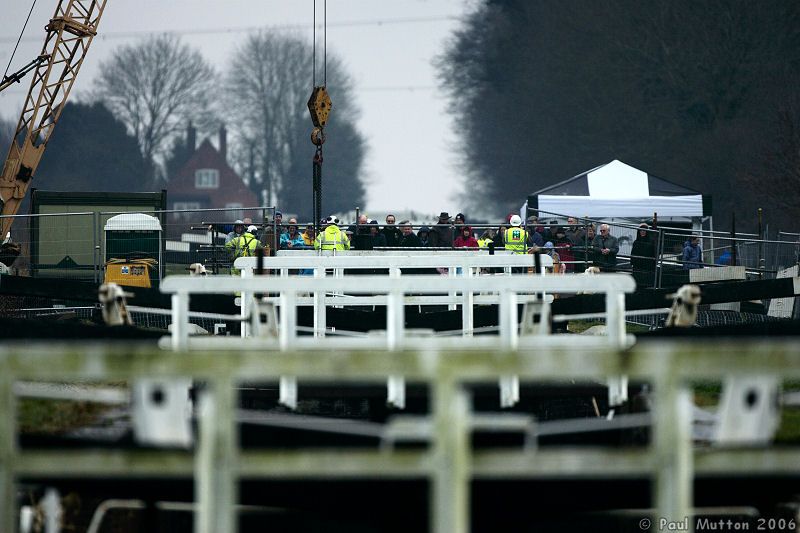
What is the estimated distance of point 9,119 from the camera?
126 m

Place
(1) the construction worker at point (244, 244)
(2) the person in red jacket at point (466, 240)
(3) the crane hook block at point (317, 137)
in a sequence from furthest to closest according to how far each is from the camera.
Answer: (2) the person in red jacket at point (466, 240)
(1) the construction worker at point (244, 244)
(3) the crane hook block at point (317, 137)

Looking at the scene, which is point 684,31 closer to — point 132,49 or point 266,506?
point 266,506

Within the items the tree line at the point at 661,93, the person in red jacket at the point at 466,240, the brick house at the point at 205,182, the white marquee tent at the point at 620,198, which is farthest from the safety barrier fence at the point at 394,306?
the brick house at the point at 205,182

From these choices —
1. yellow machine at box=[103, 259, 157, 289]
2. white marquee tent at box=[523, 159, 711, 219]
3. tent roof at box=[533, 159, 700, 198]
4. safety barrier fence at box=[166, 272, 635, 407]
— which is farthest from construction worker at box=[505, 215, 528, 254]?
safety barrier fence at box=[166, 272, 635, 407]

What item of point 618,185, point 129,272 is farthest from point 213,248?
point 618,185

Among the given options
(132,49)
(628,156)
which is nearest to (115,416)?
(628,156)

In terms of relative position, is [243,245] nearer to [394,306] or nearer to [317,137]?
[317,137]

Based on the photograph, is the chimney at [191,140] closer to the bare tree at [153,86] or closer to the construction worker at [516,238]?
the bare tree at [153,86]

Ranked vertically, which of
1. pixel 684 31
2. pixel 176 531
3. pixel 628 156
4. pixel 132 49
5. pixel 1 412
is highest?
pixel 132 49

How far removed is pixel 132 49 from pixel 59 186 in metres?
19.2

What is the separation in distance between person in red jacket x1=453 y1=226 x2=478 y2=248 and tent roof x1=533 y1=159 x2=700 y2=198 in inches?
392

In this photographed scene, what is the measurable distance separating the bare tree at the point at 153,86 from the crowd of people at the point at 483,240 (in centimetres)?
9291

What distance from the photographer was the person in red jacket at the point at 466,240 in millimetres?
24734

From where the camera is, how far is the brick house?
127 metres
